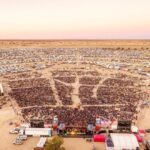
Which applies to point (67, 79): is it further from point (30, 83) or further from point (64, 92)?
point (64, 92)

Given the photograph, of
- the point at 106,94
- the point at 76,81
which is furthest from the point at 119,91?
the point at 76,81

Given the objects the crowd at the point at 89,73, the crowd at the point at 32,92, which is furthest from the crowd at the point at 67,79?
the crowd at the point at 89,73

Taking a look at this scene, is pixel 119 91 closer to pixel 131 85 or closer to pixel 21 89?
pixel 131 85

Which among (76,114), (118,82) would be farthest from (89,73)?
(76,114)

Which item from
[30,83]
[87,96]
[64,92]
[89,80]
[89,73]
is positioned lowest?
Answer: [87,96]

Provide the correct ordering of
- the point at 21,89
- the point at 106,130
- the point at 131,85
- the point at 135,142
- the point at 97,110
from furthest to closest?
the point at 131,85, the point at 21,89, the point at 97,110, the point at 106,130, the point at 135,142

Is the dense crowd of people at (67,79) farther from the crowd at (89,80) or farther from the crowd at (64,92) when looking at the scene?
the crowd at (64,92)

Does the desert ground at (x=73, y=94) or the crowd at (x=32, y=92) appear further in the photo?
the crowd at (x=32, y=92)

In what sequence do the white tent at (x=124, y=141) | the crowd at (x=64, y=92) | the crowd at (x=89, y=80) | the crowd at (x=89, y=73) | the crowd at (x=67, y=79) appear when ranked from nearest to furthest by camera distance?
the white tent at (x=124, y=141) → the crowd at (x=64, y=92) → the crowd at (x=89, y=80) → the crowd at (x=67, y=79) → the crowd at (x=89, y=73)

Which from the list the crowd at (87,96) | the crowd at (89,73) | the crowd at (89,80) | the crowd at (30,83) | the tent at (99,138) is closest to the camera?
the tent at (99,138)
